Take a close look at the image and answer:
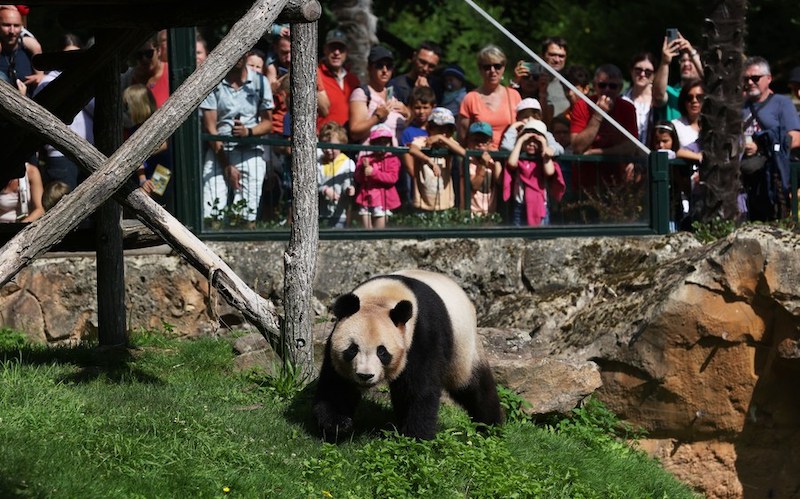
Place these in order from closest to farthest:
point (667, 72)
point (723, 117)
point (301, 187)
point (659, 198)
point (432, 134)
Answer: point (301, 187), point (432, 134), point (723, 117), point (659, 198), point (667, 72)

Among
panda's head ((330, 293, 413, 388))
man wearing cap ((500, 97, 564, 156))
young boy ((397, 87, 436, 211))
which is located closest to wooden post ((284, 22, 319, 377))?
panda's head ((330, 293, 413, 388))

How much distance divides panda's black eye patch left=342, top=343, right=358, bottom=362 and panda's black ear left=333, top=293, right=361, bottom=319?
23 centimetres

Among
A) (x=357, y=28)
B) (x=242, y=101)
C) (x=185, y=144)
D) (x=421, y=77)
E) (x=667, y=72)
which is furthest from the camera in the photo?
(x=357, y=28)

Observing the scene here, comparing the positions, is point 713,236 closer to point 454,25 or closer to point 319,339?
point 319,339

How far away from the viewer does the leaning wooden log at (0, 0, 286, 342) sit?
7.71 m

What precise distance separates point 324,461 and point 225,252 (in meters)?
3.88

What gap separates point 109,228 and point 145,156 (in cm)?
166

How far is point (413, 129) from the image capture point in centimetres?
1162

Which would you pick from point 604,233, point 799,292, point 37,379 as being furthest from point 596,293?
point 37,379

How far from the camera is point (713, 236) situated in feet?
38.4

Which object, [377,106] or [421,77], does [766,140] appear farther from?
[377,106]

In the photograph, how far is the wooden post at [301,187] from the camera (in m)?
8.80

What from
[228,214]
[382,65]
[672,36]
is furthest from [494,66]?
[228,214]

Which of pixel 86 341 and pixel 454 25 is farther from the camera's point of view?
pixel 454 25
